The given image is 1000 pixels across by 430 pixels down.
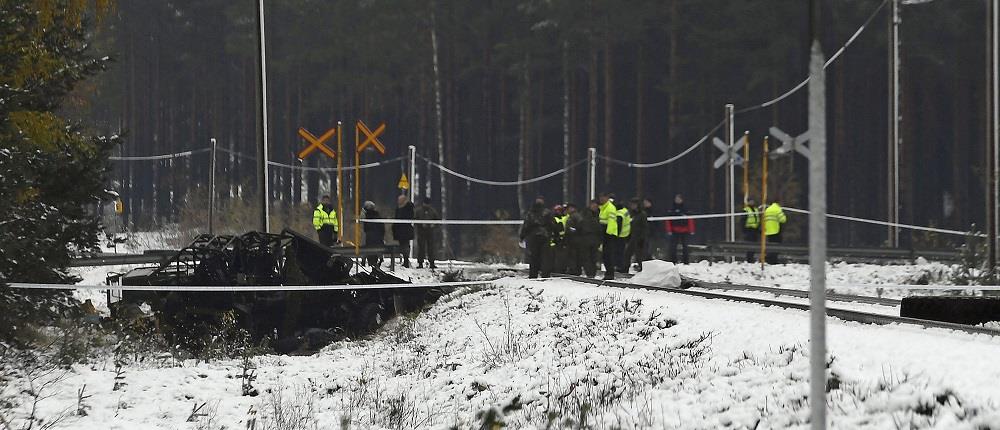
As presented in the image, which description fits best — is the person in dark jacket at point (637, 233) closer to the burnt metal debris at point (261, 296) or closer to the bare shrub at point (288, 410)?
the burnt metal debris at point (261, 296)

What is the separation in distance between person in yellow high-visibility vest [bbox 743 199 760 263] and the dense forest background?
1668 cm

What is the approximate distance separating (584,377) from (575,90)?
45358 mm

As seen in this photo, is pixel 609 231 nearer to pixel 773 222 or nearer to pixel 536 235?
pixel 536 235

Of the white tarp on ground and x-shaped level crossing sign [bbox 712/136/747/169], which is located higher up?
x-shaped level crossing sign [bbox 712/136/747/169]

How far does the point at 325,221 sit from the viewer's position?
25.5m

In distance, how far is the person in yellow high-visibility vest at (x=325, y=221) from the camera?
25375mm

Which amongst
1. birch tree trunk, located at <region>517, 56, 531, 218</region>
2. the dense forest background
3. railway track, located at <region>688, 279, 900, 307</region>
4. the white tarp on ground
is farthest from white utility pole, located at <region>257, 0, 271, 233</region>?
birch tree trunk, located at <region>517, 56, 531, 218</region>

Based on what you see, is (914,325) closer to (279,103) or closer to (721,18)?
(721,18)

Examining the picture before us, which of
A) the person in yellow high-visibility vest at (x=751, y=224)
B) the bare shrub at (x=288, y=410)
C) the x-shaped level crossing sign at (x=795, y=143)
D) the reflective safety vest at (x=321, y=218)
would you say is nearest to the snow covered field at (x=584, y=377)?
the bare shrub at (x=288, y=410)

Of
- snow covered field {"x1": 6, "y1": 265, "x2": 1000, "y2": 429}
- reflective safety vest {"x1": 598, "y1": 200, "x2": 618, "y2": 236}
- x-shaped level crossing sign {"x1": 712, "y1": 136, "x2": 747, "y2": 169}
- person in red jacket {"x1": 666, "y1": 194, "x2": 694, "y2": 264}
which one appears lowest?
snow covered field {"x1": 6, "y1": 265, "x2": 1000, "y2": 429}

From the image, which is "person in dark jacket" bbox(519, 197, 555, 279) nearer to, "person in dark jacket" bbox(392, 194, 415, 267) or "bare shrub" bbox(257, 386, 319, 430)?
"person in dark jacket" bbox(392, 194, 415, 267)

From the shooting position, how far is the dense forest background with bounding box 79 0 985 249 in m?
48.5

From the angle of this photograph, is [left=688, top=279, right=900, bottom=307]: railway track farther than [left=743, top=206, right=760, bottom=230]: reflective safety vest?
No

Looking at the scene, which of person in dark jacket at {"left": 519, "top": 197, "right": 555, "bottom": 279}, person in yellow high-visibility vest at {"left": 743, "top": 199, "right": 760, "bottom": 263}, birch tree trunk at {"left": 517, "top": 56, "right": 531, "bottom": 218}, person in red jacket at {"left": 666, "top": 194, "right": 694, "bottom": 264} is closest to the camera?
person in dark jacket at {"left": 519, "top": 197, "right": 555, "bottom": 279}
